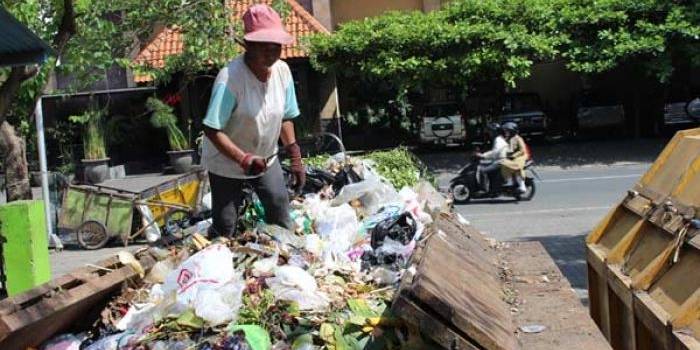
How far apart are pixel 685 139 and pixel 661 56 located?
15.9 metres

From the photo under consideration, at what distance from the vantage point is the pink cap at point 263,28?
4320 mm

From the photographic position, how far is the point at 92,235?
11977 mm

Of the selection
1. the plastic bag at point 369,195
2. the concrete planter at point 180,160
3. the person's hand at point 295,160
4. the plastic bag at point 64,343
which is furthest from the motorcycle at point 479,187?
the plastic bag at point 64,343

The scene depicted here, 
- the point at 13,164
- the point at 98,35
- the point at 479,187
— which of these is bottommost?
the point at 479,187

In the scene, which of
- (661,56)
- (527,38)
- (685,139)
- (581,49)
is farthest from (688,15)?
(685,139)

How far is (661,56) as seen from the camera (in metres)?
19.2

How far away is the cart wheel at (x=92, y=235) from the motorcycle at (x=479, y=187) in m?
5.79

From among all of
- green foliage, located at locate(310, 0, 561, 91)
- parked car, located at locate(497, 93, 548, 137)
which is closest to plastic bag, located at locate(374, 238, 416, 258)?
green foliage, located at locate(310, 0, 561, 91)

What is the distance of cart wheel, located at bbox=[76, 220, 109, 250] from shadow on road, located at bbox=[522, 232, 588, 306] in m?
6.15

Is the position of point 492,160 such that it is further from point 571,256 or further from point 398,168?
point 398,168

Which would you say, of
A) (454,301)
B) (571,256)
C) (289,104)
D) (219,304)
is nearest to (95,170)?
(571,256)

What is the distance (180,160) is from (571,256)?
14700 mm

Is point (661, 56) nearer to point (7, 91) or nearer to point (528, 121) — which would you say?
point (528, 121)

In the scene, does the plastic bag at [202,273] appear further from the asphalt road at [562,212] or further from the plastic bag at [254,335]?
the asphalt road at [562,212]
